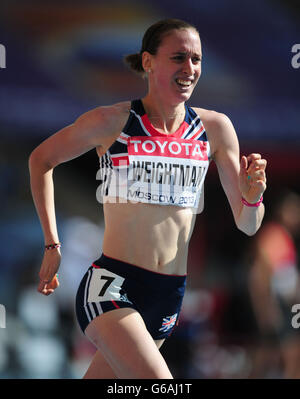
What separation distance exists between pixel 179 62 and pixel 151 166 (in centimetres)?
52

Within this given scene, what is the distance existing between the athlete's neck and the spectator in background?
3326mm

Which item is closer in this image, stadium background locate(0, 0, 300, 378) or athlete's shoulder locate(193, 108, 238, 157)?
athlete's shoulder locate(193, 108, 238, 157)

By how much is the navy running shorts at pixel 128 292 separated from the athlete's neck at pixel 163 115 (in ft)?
2.36

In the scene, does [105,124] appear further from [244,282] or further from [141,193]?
[244,282]

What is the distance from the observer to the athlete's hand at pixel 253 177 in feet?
9.77

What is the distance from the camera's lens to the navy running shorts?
3021 millimetres

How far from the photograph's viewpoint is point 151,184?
318cm

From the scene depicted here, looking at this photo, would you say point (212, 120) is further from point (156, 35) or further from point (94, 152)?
point (94, 152)

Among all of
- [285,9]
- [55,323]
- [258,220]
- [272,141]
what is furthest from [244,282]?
[258,220]
